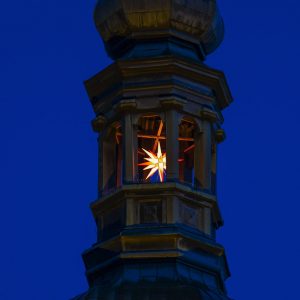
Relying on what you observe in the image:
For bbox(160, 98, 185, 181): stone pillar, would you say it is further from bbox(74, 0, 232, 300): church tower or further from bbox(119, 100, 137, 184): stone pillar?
bbox(119, 100, 137, 184): stone pillar

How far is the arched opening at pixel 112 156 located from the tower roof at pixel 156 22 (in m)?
1.94

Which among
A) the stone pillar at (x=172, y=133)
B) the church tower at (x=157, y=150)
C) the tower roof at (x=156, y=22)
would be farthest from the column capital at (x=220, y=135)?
the tower roof at (x=156, y=22)

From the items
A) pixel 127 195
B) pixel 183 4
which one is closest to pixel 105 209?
pixel 127 195

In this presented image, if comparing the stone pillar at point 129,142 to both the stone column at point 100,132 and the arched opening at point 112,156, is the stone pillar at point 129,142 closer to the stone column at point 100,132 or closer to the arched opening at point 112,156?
the arched opening at point 112,156

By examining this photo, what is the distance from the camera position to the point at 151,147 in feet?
214

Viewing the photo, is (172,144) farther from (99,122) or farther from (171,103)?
(99,122)

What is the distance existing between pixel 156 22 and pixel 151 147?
2749mm

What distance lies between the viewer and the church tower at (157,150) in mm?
62500

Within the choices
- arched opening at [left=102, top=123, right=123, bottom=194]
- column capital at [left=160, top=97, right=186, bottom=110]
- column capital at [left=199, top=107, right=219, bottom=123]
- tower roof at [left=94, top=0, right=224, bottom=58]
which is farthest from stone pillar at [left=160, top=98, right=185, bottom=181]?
tower roof at [left=94, top=0, right=224, bottom=58]

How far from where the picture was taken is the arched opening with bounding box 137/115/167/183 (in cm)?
6494

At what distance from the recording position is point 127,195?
63.2m

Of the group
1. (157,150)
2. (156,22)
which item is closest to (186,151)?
(157,150)

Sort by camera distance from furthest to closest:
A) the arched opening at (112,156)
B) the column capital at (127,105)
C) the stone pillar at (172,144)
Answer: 1. the arched opening at (112,156)
2. the column capital at (127,105)
3. the stone pillar at (172,144)

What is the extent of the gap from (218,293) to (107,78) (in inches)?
238
